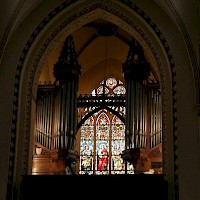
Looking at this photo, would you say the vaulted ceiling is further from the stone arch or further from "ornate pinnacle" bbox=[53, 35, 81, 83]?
the stone arch

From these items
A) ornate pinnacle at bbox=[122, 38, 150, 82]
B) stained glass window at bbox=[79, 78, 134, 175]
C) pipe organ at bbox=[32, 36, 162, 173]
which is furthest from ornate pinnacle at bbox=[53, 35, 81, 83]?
stained glass window at bbox=[79, 78, 134, 175]

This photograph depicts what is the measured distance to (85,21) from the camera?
1159 cm

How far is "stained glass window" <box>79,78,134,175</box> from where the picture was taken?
15.2 metres

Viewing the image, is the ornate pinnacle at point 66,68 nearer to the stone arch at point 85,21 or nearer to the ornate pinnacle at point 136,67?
the ornate pinnacle at point 136,67

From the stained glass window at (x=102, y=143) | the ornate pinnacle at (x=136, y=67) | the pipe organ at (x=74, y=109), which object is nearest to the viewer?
the pipe organ at (x=74, y=109)

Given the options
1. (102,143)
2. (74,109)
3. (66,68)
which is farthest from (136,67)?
(102,143)

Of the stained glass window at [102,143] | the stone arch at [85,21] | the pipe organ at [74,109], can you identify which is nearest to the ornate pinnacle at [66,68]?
the pipe organ at [74,109]

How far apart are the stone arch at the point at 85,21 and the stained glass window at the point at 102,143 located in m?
4.19

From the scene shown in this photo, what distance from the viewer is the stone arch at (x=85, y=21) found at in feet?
34.7

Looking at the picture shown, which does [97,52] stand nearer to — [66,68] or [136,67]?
[66,68]

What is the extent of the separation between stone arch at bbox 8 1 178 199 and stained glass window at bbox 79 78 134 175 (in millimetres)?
4193

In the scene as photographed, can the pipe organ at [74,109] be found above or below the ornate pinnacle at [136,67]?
below

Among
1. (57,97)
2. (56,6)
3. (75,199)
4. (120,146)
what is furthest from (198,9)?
(120,146)

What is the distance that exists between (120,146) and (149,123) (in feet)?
6.46
